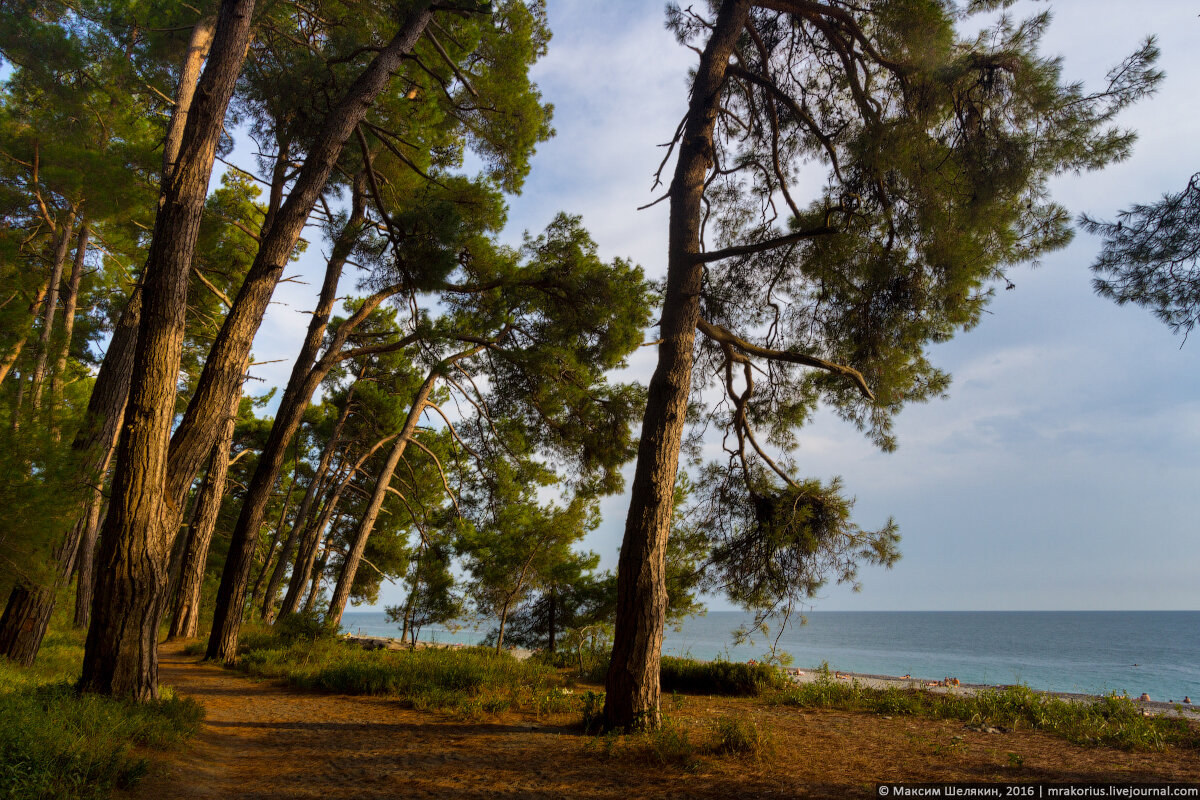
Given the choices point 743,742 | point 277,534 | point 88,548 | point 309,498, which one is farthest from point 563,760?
point 277,534

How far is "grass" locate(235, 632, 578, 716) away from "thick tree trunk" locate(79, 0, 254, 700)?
2.49 meters

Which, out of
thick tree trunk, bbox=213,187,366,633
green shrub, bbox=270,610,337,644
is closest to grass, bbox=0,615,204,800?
thick tree trunk, bbox=213,187,366,633

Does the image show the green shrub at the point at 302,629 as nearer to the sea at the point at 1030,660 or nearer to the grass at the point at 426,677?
the grass at the point at 426,677

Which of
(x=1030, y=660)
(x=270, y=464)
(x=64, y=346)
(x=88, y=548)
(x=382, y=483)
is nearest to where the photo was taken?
(x=64, y=346)

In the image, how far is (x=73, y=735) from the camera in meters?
3.07

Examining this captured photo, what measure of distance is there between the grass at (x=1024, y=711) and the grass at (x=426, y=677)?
279 cm

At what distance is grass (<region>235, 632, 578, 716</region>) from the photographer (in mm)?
5766

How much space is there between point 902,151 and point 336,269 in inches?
307

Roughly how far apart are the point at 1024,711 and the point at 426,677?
5.98 metres

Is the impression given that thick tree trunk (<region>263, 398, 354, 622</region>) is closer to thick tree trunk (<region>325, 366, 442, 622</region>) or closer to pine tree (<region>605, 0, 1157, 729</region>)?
thick tree trunk (<region>325, 366, 442, 622</region>)

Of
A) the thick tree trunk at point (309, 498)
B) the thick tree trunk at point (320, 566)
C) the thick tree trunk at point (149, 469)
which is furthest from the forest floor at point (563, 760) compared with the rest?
the thick tree trunk at point (320, 566)

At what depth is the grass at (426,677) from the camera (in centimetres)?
577

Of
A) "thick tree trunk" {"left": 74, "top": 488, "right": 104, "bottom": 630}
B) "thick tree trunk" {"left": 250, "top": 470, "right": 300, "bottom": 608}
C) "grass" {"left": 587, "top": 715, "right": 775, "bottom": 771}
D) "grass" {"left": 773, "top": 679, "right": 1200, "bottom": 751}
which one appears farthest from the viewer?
"thick tree trunk" {"left": 250, "top": 470, "right": 300, "bottom": 608}

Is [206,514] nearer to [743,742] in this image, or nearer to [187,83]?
[187,83]
